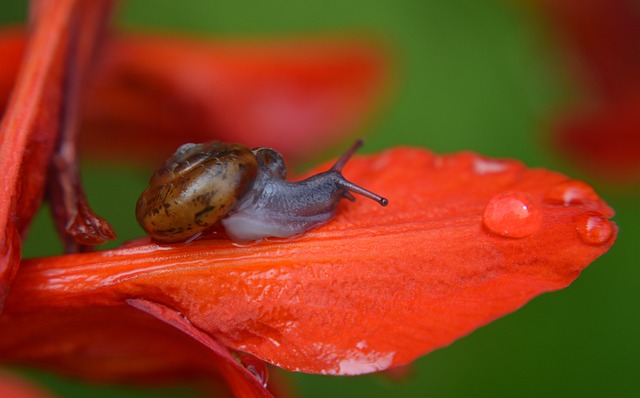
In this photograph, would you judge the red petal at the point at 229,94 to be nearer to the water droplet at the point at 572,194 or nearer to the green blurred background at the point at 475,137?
the green blurred background at the point at 475,137

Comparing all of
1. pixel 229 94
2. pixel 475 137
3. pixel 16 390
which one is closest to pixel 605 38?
pixel 475 137

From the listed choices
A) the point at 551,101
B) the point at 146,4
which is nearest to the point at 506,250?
the point at 551,101

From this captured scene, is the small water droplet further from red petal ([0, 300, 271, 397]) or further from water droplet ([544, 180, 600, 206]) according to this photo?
water droplet ([544, 180, 600, 206])

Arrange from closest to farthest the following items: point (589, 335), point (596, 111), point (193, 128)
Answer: point (193, 128) < point (589, 335) < point (596, 111)

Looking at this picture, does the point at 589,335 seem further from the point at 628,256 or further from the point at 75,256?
the point at 75,256

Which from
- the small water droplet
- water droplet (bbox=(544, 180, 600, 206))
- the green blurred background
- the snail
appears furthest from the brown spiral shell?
the green blurred background

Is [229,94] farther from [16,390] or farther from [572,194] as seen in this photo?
[572,194]

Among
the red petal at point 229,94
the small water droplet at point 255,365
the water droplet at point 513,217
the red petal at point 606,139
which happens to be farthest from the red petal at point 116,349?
Answer: the red petal at point 606,139
